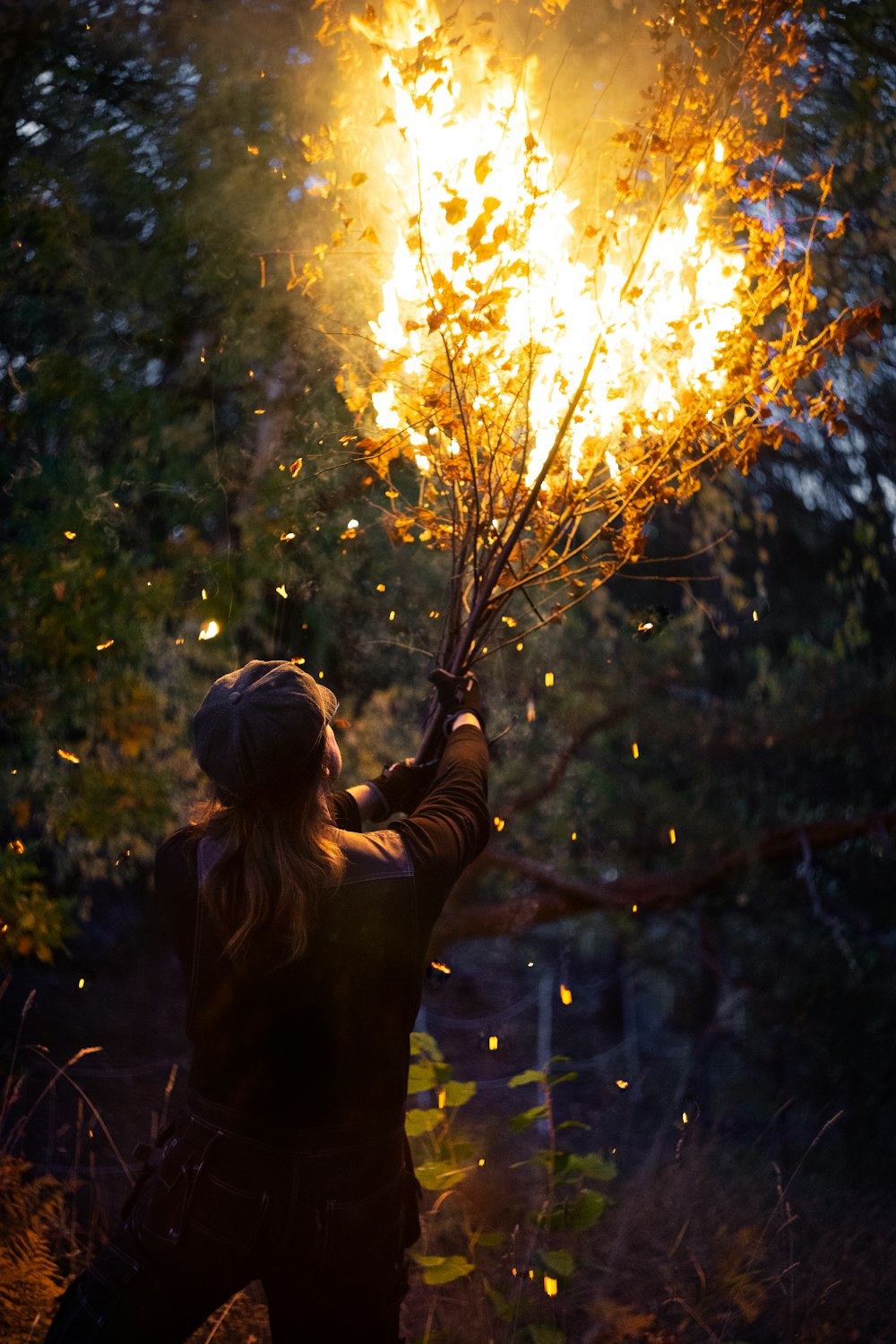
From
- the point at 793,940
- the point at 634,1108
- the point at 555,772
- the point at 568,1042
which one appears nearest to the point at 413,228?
the point at 555,772

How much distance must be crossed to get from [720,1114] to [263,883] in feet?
26.3

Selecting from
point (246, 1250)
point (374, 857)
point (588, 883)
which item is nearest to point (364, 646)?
point (588, 883)

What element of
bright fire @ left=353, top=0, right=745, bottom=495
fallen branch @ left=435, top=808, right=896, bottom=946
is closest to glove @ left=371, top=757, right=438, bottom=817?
bright fire @ left=353, top=0, right=745, bottom=495

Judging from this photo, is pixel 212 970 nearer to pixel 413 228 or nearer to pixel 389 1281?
pixel 389 1281

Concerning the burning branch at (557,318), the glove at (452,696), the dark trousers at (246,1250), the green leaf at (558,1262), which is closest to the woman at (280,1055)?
the dark trousers at (246,1250)

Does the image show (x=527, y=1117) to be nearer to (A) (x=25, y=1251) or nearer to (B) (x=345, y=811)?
(B) (x=345, y=811)

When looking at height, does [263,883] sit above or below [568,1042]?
above

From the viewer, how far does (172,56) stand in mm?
5066

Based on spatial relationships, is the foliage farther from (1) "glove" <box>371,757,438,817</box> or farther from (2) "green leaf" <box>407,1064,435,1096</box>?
(1) "glove" <box>371,757,438,817</box>

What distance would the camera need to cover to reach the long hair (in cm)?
165

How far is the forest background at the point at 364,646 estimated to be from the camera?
4344 mm

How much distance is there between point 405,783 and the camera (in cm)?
246

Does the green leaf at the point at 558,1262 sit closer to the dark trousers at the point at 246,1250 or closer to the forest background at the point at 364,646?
the forest background at the point at 364,646

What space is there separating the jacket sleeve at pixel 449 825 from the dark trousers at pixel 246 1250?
44 cm
